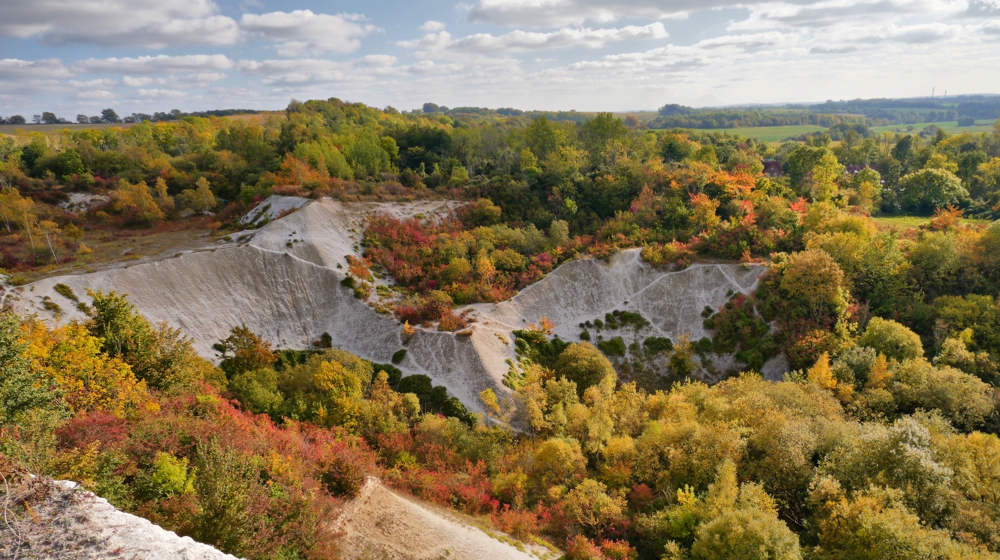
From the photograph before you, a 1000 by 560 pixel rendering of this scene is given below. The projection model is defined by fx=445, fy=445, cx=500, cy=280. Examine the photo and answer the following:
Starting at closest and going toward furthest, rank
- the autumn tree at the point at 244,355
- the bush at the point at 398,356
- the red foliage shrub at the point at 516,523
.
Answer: the red foliage shrub at the point at 516,523
the autumn tree at the point at 244,355
the bush at the point at 398,356

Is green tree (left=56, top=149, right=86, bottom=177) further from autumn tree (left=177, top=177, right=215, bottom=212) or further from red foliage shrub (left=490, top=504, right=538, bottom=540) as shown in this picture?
red foliage shrub (left=490, top=504, right=538, bottom=540)

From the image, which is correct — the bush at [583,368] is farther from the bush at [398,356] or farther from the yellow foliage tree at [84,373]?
the yellow foliage tree at [84,373]

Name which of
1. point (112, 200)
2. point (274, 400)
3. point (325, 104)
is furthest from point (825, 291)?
point (325, 104)

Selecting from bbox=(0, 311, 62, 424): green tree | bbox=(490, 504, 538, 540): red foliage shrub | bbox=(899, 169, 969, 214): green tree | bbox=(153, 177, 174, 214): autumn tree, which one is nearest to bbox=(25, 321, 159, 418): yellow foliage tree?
bbox=(0, 311, 62, 424): green tree

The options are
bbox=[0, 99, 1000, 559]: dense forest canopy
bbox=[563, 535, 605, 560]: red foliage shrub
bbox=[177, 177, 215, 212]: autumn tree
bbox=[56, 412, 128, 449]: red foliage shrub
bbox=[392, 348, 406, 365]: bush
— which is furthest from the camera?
bbox=[177, 177, 215, 212]: autumn tree

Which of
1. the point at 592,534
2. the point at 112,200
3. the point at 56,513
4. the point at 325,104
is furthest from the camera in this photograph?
the point at 325,104

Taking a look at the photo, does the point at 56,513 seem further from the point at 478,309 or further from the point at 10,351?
the point at 478,309

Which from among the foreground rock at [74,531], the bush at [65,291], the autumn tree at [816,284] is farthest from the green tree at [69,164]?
the autumn tree at [816,284]
